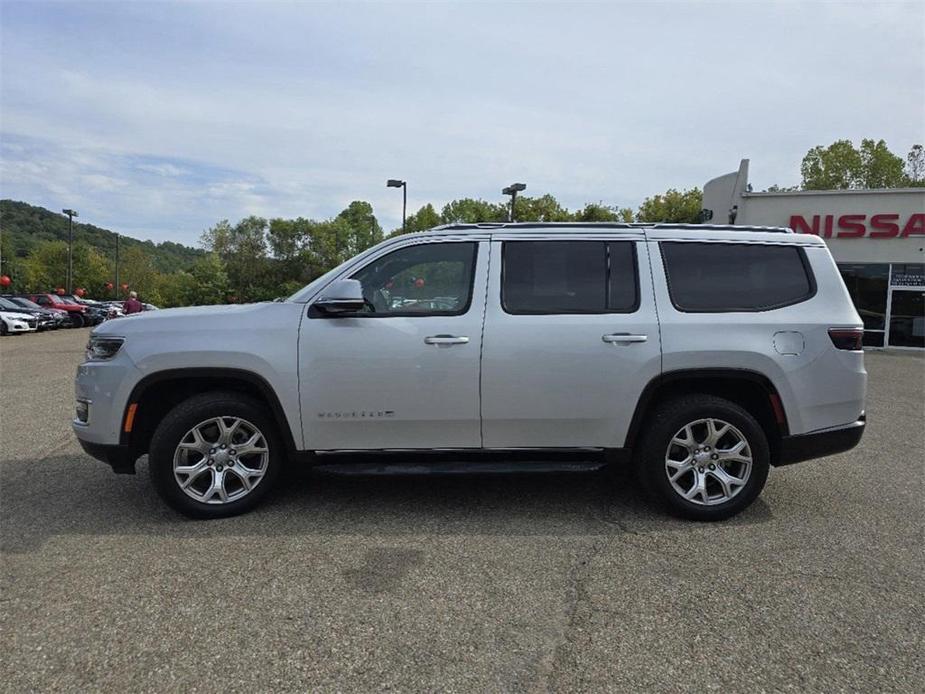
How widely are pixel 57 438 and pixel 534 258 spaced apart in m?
5.30

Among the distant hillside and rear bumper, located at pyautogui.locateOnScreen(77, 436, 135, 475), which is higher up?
the distant hillside

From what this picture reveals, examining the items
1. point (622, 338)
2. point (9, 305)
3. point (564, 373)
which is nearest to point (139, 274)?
point (9, 305)

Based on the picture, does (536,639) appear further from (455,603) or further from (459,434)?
(459,434)

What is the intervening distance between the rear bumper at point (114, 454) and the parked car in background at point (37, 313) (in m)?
24.4

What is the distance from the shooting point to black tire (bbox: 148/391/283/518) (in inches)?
151

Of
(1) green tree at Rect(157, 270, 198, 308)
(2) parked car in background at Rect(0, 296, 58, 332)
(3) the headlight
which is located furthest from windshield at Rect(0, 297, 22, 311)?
(1) green tree at Rect(157, 270, 198, 308)

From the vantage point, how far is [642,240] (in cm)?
411

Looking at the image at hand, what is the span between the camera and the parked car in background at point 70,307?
30.2 m

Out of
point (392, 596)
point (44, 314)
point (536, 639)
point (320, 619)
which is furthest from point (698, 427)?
point (44, 314)

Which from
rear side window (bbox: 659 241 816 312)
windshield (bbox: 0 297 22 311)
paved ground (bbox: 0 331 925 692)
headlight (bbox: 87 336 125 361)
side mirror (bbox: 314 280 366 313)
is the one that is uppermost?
rear side window (bbox: 659 241 816 312)

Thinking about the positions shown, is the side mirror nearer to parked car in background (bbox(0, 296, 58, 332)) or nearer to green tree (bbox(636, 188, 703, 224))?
parked car in background (bbox(0, 296, 58, 332))

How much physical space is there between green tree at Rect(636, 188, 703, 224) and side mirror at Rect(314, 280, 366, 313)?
44158 millimetres

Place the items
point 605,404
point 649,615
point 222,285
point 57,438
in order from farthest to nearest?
point 222,285 < point 57,438 < point 605,404 < point 649,615

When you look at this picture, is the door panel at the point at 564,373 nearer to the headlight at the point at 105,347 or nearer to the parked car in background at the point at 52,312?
the headlight at the point at 105,347
